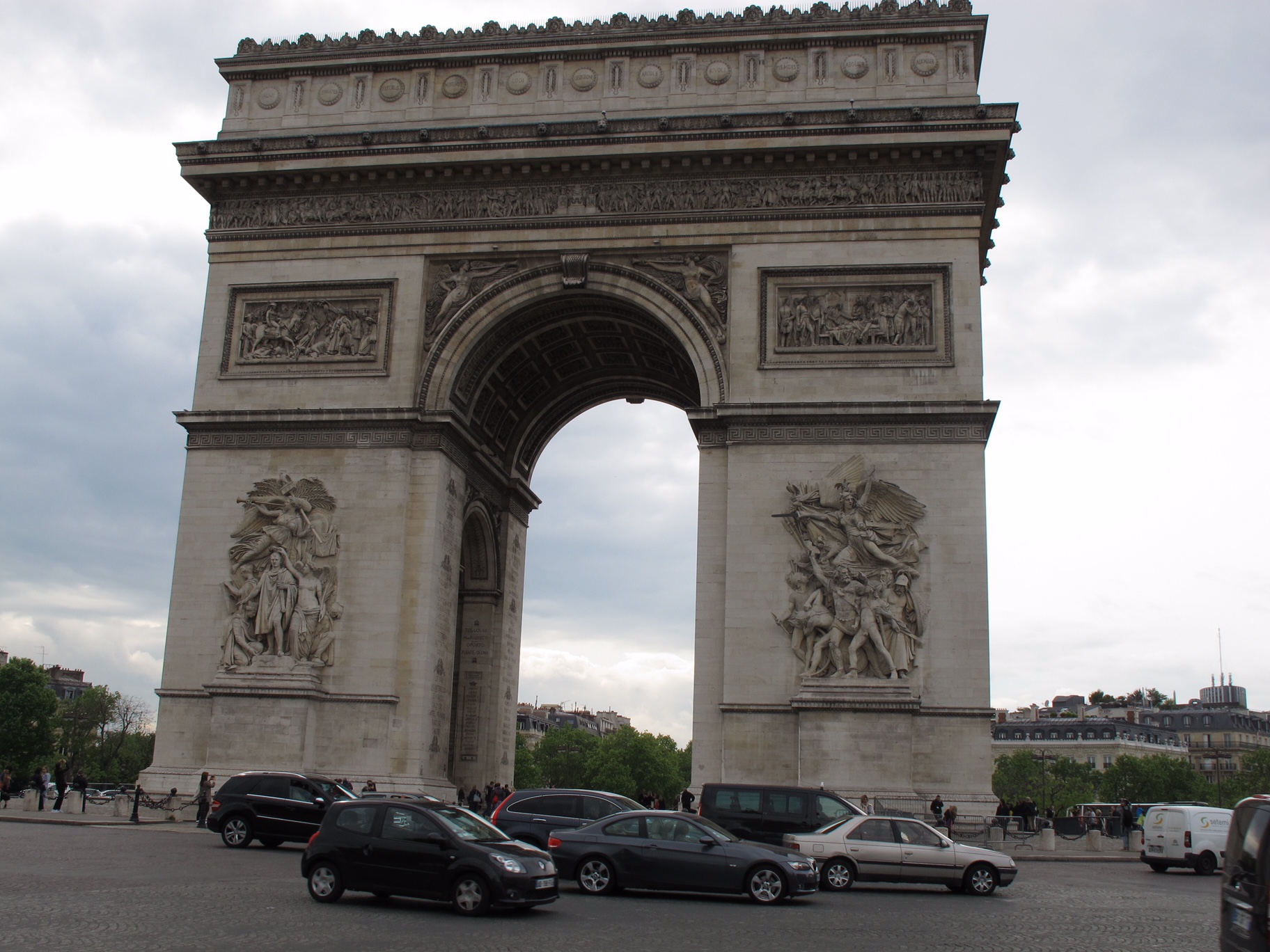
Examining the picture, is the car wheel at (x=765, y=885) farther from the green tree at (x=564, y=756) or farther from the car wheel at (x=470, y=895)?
the green tree at (x=564, y=756)

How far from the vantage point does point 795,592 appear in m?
28.2

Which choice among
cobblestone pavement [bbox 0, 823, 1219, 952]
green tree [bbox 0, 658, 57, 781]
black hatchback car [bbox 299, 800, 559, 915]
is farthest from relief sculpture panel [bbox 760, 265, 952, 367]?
green tree [bbox 0, 658, 57, 781]

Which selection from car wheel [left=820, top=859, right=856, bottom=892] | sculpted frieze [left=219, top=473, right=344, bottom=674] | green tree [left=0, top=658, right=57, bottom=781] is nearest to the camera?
car wheel [left=820, top=859, right=856, bottom=892]

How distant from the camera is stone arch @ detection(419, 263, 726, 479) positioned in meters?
30.9

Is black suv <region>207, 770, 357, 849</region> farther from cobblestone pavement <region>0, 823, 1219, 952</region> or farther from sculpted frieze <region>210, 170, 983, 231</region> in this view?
sculpted frieze <region>210, 170, 983, 231</region>

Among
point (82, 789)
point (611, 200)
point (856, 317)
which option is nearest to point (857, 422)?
point (856, 317)

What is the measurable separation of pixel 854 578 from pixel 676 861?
12.3 m

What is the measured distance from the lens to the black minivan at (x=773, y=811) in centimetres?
2083

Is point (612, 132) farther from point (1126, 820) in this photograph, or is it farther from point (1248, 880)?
point (1248, 880)

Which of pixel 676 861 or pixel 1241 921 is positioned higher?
pixel 1241 921

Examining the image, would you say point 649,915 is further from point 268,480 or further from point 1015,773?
point 1015,773

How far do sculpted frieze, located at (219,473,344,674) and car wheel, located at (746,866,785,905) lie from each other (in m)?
15.6

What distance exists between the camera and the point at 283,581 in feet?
97.3

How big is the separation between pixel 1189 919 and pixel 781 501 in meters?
14.5
